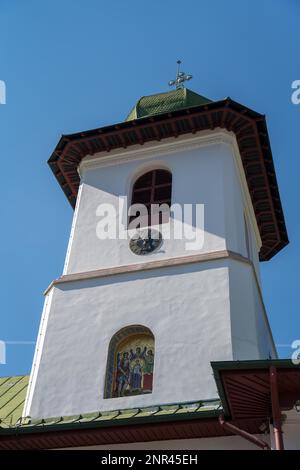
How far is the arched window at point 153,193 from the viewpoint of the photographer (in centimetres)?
1767

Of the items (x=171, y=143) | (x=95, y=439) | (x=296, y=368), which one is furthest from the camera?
(x=171, y=143)

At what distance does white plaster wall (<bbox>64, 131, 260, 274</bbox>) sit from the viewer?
16.7m

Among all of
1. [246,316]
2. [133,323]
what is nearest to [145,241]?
[133,323]

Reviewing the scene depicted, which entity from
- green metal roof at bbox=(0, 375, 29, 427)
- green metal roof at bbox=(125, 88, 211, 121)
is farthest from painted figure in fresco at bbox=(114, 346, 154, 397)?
green metal roof at bbox=(125, 88, 211, 121)

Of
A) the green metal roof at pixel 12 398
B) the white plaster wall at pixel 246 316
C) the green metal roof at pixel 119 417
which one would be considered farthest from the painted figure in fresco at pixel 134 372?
the green metal roof at pixel 12 398

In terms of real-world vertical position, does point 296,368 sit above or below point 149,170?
below

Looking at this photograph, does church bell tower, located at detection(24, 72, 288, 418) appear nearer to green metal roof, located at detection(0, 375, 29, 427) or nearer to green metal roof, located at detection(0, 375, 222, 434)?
green metal roof, located at detection(0, 375, 222, 434)

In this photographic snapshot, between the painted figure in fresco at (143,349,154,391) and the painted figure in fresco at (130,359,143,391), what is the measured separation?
10 cm

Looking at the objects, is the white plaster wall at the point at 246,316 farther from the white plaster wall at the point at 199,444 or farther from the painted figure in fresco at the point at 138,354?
the white plaster wall at the point at 199,444

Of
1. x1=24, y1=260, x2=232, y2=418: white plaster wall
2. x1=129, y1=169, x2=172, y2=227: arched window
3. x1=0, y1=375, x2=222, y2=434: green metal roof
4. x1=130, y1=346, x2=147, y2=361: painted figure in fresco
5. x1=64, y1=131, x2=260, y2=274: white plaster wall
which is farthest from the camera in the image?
x1=129, y1=169, x2=172, y2=227: arched window

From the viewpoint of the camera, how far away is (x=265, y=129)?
19.7m

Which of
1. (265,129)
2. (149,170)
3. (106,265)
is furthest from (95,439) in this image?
(265,129)

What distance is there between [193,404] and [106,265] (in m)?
4.71

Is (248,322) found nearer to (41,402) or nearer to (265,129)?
(41,402)
